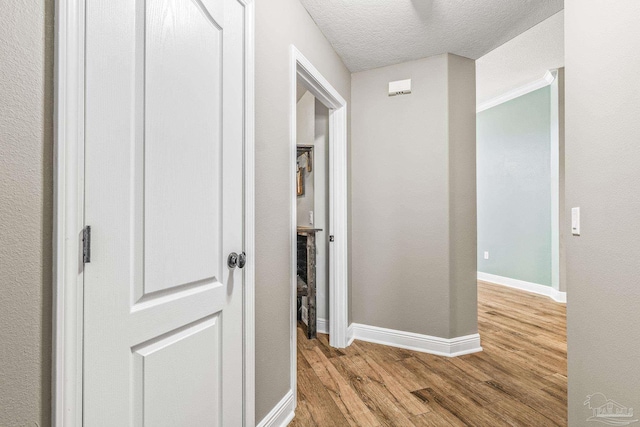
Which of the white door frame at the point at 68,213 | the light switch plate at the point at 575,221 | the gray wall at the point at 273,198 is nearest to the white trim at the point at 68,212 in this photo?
the white door frame at the point at 68,213

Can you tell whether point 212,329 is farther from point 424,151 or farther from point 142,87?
point 424,151

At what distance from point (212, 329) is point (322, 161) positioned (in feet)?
6.87

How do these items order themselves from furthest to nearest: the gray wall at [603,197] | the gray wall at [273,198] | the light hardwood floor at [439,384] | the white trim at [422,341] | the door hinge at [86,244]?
the white trim at [422,341] < the light hardwood floor at [439,384] < the gray wall at [273,198] < the gray wall at [603,197] < the door hinge at [86,244]

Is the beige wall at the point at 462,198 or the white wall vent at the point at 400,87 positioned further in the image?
the white wall vent at the point at 400,87

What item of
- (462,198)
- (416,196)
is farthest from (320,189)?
(462,198)

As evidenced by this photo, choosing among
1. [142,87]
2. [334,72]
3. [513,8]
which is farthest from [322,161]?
[142,87]

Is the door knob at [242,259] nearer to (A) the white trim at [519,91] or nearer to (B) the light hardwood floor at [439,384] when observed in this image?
(B) the light hardwood floor at [439,384]

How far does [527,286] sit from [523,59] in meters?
2.96

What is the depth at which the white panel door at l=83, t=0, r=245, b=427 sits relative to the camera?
761mm

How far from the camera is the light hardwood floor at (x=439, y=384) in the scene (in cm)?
172

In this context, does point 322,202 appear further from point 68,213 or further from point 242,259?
point 68,213

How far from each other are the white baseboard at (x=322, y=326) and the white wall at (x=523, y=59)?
126 inches

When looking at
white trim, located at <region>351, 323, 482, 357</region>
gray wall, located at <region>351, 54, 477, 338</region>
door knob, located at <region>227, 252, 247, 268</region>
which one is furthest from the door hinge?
white trim, located at <region>351, 323, 482, 357</region>

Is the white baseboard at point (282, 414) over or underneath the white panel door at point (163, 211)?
underneath
